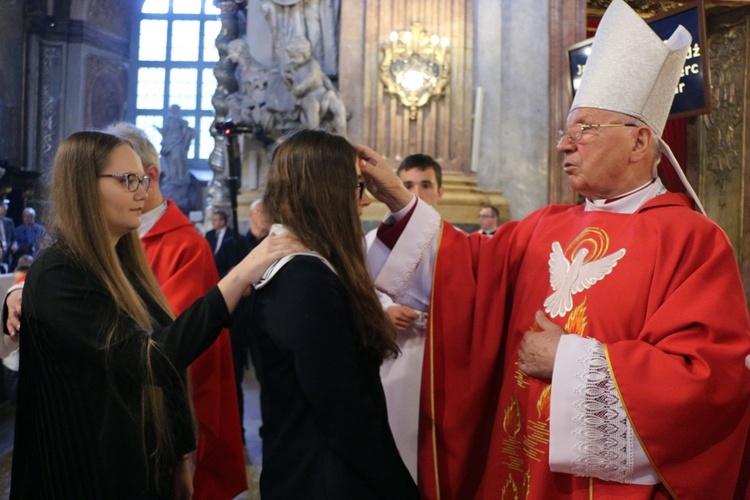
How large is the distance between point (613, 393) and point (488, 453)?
59 cm

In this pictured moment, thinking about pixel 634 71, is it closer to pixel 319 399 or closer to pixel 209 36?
pixel 319 399

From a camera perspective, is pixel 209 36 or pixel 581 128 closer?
pixel 581 128

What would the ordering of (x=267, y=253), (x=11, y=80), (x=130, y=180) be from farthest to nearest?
(x=11, y=80) → (x=130, y=180) → (x=267, y=253)

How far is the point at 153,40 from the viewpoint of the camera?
18672 millimetres

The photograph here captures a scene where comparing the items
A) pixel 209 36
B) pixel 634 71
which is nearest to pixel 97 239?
pixel 634 71

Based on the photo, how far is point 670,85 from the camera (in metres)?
2.33

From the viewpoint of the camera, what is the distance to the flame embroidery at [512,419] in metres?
2.22

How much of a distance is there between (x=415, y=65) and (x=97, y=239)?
5195 mm

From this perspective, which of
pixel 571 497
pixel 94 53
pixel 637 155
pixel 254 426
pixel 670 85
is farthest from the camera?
pixel 94 53

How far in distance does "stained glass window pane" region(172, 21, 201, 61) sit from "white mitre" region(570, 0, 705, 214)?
1744cm

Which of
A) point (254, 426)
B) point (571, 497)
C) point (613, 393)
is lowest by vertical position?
point (254, 426)

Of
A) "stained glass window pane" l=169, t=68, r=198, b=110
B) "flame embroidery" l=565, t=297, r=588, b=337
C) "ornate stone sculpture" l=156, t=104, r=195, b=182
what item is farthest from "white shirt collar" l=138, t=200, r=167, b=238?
"stained glass window pane" l=169, t=68, r=198, b=110

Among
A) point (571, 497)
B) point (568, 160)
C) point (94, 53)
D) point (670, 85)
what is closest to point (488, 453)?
point (571, 497)

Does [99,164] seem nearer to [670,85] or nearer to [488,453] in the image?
[488,453]
